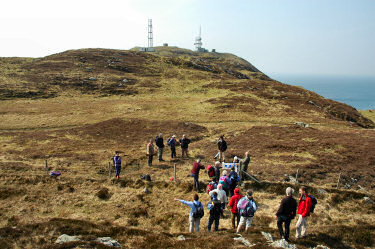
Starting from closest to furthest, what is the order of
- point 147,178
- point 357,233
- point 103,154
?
point 357,233 < point 147,178 < point 103,154

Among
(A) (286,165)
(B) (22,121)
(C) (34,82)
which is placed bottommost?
(A) (286,165)

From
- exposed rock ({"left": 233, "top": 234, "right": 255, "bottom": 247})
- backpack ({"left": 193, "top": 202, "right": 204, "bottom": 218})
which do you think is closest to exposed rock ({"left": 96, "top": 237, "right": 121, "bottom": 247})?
backpack ({"left": 193, "top": 202, "right": 204, "bottom": 218})

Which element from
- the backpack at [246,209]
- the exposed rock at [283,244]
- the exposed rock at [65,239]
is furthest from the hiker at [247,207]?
the exposed rock at [65,239]

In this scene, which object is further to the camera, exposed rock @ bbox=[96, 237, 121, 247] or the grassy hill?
the grassy hill

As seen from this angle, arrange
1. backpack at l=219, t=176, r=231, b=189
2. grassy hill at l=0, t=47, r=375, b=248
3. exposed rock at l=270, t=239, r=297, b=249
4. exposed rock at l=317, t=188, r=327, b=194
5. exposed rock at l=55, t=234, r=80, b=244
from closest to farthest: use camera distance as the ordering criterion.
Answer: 1. exposed rock at l=270, t=239, r=297, b=249
2. exposed rock at l=55, t=234, r=80, b=244
3. grassy hill at l=0, t=47, r=375, b=248
4. backpack at l=219, t=176, r=231, b=189
5. exposed rock at l=317, t=188, r=327, b=194

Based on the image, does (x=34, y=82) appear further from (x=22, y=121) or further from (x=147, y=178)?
(x=147, y=178)

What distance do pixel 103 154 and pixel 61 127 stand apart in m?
16.9

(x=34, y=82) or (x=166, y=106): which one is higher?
(x=34, y=82)

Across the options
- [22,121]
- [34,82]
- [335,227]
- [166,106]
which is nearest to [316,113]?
[166,106]

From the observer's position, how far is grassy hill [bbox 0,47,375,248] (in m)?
13.1

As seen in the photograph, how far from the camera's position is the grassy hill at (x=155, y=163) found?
42.9 feet

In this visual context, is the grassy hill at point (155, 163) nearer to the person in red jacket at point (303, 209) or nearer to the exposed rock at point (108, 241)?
the exposed rock at point (108, 241)

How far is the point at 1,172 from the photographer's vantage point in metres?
21.7

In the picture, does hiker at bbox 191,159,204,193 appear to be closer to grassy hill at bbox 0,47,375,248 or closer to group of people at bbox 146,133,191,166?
grassy hill at bbox 0,47,375,248
